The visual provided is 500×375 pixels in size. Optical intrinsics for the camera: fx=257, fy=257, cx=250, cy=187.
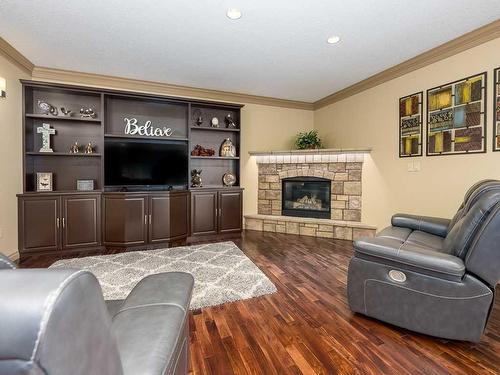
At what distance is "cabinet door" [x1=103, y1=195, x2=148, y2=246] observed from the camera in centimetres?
375

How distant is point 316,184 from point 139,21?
3650 mm

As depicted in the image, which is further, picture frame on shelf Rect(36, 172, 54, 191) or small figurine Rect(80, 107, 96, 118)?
small figurine Rect(80, 107, 96, 118)

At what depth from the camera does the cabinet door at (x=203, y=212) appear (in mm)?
4352

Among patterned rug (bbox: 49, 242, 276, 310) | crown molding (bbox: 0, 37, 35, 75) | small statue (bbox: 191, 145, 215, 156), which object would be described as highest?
crown molding (bbox: 0, 37, 35, 75)

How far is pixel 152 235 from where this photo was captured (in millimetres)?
3934

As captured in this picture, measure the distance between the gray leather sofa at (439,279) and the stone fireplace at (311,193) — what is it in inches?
96.5

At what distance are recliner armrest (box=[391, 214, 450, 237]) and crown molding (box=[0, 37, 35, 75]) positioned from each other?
4.98 metres

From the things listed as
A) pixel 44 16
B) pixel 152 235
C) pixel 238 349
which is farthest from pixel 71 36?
pixel 238 349

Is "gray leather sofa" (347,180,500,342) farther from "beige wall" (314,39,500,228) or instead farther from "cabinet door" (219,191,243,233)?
"cabinet door" (219,191,243,233)

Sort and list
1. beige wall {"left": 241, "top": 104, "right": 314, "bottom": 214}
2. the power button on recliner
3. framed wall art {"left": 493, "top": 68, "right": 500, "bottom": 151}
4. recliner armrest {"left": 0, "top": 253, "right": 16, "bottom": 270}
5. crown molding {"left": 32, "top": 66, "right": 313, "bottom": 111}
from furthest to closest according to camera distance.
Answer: beige wall {"left": 241, "top": 104, "right": 314, "bottom": 214}
crown molding {"left": 32, "top": 66, "right": 313, "bottom": 111}
framed wall art {"left": 493, "top": 68, "right": 500, "bottom": 151}
the power button on recliner
recliner armrest {"left": 0, "top": 253, "right": 16, "bottom": 270}

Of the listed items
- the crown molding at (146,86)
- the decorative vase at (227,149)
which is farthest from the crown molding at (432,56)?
the decorative vase at (227,149)

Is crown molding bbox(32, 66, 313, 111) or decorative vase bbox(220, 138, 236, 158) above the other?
crown molding bbox(32, 66, 313, 111)

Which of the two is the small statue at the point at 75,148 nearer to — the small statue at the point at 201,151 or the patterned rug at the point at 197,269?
the patterned rug at the point at 197,269

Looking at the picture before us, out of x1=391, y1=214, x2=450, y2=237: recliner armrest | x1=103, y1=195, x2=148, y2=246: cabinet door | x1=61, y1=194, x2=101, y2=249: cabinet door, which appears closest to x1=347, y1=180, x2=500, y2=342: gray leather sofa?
x1=391, y1=214, x2=450, y2=237: recliner armrest
